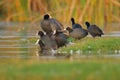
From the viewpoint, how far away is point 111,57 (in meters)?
15.8

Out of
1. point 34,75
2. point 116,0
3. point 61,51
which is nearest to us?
point 34,75

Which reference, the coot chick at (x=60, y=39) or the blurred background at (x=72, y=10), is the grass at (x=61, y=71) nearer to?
the coot chick at (x=60, y=39)

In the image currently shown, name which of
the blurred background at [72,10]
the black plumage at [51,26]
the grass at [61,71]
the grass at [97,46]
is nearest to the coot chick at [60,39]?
the grass at [97,46]

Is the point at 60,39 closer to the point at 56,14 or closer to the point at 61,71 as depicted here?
the point at 61,71

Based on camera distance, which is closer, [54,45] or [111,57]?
[111,57]

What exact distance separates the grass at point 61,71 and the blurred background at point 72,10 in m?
13.3

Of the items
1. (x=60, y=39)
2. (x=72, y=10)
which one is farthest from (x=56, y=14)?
(x=60, y=39)

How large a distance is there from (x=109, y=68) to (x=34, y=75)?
1.46m

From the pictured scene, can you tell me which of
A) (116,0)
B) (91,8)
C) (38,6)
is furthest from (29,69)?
(38,6)

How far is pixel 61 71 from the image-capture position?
11.7 m

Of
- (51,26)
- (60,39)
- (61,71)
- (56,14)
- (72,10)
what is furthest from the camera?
(56,14)

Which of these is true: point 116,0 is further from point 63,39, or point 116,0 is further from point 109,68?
point 109,68

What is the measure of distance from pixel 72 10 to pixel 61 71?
49.4 feet

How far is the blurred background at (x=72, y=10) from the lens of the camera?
1035 inches
